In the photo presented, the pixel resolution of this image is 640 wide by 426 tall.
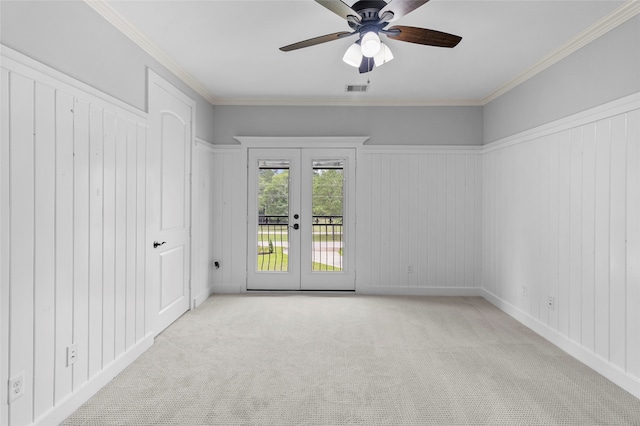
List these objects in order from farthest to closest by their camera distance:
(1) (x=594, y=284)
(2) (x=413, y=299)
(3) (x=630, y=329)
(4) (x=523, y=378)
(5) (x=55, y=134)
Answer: (2) (x=413, y=299) < (1) (x=594, y=284) < (4) (x=523, y=378) < (3) (x=630, y=329) < (5) (x=55, y=134)

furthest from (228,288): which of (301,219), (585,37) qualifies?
(585,37)

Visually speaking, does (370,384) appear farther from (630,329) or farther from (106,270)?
(106,270)

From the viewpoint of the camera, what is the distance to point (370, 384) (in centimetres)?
238

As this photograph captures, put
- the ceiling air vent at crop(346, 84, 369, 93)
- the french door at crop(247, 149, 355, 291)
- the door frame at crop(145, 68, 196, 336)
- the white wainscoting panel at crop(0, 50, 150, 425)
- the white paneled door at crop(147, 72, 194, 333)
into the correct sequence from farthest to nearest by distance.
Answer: the french door at crop(247, 149, 355, 291), the ceiling air vent at crop(346, 84, 369, 93), the white paneled door at crop(147, 72, 194, 333), the door frame at crop(145, 68, 196, 336), the white wainscoting panel at crop(0, 50, 150, 425)

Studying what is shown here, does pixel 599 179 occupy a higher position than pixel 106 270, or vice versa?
pixel 599 179

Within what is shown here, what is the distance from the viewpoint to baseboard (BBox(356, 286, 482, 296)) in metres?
4.57

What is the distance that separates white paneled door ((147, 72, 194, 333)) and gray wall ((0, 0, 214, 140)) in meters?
0.27

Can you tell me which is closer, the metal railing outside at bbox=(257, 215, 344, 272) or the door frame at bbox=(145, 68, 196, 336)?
the door frame at bbox=(145, 68, 196, 336)

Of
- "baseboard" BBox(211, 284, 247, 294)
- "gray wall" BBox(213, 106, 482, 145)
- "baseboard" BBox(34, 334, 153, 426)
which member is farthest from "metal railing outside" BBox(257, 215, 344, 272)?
"baseboard" BBox(34, 334, 153, 426)

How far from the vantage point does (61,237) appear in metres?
1.97

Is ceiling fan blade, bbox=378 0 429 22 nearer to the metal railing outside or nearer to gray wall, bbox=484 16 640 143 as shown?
gray wall, bbox=484 16 640 143

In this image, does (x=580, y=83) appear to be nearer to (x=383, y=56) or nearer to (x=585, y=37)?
(x=585, y=37)

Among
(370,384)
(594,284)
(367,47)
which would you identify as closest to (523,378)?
(594,284)

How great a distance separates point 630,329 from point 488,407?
1155mm
